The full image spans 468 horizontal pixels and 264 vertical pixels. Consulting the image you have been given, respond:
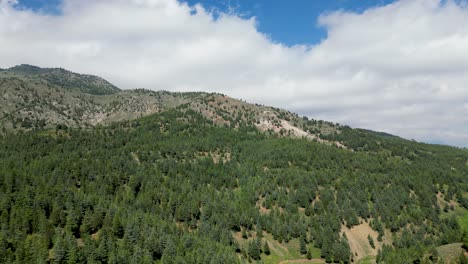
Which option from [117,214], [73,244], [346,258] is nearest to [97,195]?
[117,214]

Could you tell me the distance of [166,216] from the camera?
184 m

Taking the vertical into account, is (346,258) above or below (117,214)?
below

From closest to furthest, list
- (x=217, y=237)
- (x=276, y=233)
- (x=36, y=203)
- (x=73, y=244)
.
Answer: (x=73, y=244), (x=36, y=203), (x=217, y=237), (x=276, y=233)

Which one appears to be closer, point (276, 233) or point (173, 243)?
point (173, 243)

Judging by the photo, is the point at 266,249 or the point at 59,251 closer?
the point at 59,251

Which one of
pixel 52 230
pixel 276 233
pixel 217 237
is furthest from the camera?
pixel 276 233

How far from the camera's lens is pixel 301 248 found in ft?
604

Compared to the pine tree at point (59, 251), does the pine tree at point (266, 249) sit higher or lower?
lower

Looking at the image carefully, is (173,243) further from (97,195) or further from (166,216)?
(97,195)

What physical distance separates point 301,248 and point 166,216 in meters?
71.7

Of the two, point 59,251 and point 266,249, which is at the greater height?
point 59,251

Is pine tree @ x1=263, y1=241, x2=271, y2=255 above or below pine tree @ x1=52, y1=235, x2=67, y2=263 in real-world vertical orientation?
below

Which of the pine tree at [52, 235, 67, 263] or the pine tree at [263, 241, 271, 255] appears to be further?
the pine tree at [263, 241, 271, 255]

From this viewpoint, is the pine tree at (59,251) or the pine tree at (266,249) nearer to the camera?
the pine tree at (59,251)
